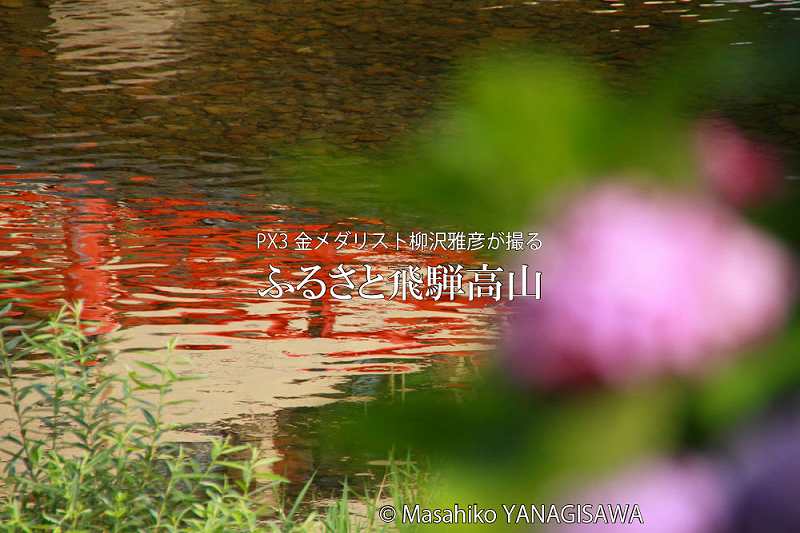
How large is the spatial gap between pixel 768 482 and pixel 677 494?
0.6 inches

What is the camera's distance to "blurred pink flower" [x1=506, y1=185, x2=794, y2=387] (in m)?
0.23

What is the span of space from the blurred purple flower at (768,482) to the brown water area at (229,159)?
0.08 meters

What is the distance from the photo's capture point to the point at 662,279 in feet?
0.77

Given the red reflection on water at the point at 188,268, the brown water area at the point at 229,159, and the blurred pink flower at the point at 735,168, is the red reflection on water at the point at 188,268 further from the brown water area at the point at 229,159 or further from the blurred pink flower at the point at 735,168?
the blurred pink flower at the point at 735,168

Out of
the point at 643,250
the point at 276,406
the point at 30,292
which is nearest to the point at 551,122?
the point at 643,250

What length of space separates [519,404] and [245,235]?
4491 mm

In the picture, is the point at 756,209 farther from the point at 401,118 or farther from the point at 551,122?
the point at 401,118

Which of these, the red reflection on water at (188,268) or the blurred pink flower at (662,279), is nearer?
the blurred pink flower at (662,279)

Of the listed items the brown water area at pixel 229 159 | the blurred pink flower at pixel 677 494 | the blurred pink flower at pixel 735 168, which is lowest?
the brown water area at pixel 229 159

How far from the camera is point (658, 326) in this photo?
0.77ft

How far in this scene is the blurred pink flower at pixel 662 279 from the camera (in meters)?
0.23

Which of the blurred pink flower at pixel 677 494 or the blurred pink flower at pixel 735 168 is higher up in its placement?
the blurred pink flower at pixel 735 168

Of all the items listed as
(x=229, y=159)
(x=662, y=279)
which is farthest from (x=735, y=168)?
(x=229, y=159)

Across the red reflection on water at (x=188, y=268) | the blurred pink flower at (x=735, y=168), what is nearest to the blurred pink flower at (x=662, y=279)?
the blurred pink flower at (x=735, y=168)
